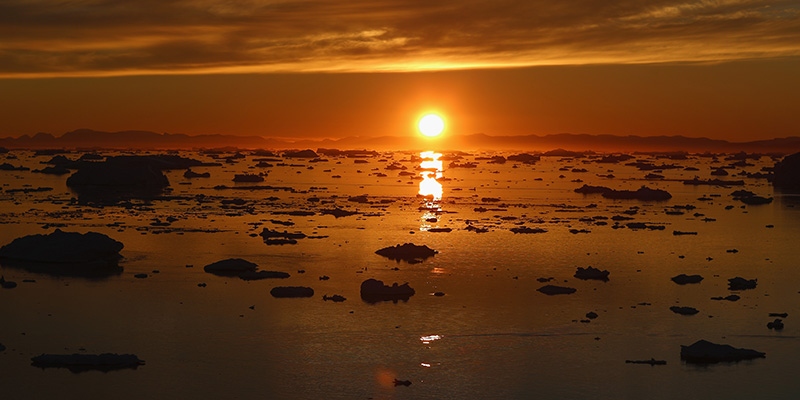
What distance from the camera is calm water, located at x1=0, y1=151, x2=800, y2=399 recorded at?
15109mm

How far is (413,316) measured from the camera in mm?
20031

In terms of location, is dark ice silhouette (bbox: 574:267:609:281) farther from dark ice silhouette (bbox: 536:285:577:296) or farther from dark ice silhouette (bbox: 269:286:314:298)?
dark ice silhouette (bbox: 269:286:314:298)

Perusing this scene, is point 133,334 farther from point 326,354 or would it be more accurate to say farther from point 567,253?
point 567,253

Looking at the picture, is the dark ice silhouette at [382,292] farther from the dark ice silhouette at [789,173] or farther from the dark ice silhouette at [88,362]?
the dark ice silhouette at [789,173]

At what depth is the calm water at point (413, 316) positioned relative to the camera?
15.1 m

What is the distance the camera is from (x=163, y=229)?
35812 millimetres

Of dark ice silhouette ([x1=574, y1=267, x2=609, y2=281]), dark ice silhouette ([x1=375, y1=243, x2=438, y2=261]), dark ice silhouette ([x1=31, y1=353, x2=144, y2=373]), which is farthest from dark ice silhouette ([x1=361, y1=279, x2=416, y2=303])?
dark ice silhouette ([x1=31, y1=353, x2=144, y2=373])

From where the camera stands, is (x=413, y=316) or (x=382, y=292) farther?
(x=382, y=292)

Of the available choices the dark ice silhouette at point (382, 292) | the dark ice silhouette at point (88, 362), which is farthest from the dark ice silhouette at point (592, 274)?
the dark ice silhouette at point (88, 362)

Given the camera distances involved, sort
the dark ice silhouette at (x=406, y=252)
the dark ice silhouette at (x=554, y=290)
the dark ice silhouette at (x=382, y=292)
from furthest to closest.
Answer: the dark ice silhouette at (x=406, y=252) < the dark ice silhouette at (x=554, y=290) < the dark ice silhouette at (x=382, y=292)

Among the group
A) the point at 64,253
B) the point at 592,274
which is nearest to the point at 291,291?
the point at 64,253

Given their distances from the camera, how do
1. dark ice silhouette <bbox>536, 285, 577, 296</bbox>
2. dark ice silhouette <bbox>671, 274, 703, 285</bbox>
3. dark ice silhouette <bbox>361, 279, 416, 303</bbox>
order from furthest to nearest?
1. dark ice silhouette <bbox>671, 274, 703, 285</bbox>
2. dark ice silhouette <bbox>536, 285, 577, 296</bbox>
3. dark ice silhouette <bbox>361, 279, 416, 303</bbox>

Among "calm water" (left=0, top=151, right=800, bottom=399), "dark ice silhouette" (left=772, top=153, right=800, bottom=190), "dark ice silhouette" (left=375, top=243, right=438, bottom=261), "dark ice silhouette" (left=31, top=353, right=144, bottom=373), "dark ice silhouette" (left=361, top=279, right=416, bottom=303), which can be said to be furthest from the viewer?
"dark ice silhouette" (left=772, top=153, right=800, bottom=190)

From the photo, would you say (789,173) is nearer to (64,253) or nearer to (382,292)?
(382,292)
